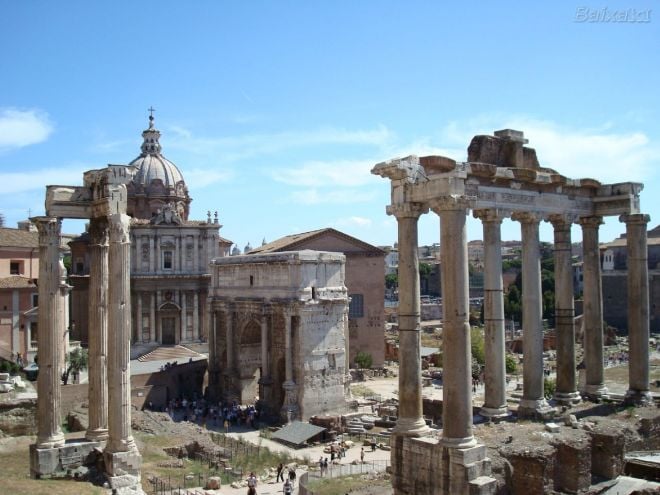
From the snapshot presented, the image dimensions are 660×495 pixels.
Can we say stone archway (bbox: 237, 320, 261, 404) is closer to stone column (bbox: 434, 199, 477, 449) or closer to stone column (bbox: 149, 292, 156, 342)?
stone column (bbox: 149, 292, 156, 342)

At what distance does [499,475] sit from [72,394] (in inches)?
854

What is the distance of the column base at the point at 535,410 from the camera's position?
50.8 ft

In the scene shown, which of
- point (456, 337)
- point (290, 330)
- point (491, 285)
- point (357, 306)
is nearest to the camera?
point (456, 337)

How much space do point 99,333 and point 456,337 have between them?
842cm

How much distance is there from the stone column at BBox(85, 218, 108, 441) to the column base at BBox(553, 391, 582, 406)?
10877 millimetres

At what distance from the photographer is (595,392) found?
17.7 m

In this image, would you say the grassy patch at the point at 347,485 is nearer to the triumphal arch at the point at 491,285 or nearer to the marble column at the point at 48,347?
the triumphal arch at the point at 491,285

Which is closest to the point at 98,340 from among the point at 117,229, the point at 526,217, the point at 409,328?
the point at 117,229

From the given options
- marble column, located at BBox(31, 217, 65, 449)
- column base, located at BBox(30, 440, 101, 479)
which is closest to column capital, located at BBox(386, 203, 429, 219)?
marble column, located at BBox(31, 217, 65, 449)

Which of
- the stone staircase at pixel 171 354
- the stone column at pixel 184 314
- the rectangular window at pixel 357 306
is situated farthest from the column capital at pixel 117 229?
the rectangular window at pixel 357 306

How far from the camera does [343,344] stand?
111 feet

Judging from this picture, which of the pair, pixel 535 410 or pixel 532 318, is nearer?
pixel 535 410

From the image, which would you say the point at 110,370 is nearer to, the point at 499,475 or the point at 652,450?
the point at 499,475

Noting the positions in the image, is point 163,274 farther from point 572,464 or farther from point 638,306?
point 572,464
